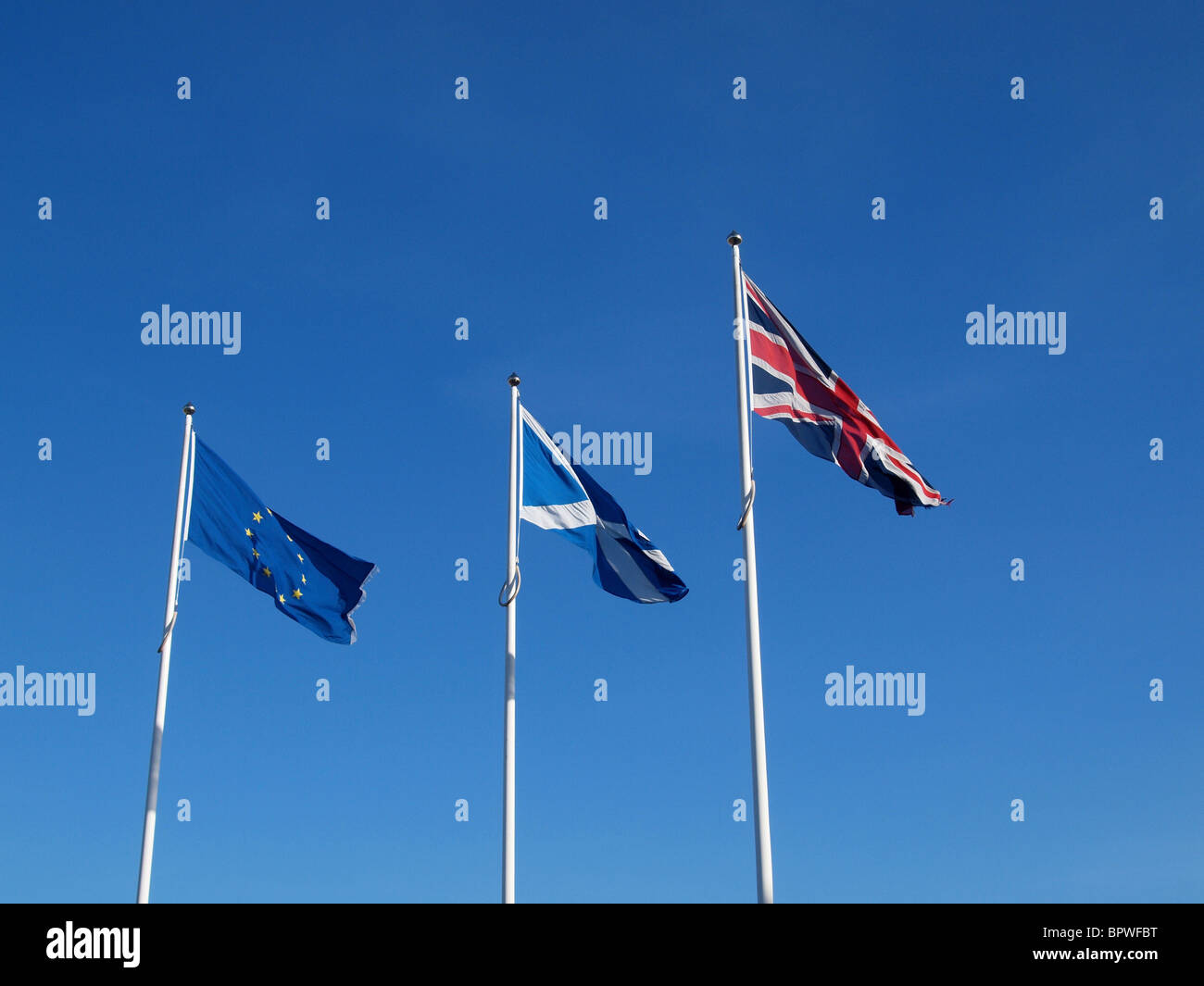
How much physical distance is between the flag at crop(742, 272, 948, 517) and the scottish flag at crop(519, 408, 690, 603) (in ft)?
13.7

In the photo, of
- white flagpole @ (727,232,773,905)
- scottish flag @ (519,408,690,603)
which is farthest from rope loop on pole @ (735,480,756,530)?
scottish flag @ (519,408,690,603)

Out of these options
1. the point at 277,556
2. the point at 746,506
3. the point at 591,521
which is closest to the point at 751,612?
the point at 746,506

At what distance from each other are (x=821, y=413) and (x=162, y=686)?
1412 centimetres

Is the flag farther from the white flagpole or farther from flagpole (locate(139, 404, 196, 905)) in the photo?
flagpole (locate(139, 404, 196, 905))

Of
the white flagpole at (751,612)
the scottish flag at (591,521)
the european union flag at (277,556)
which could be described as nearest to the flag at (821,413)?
the white flagpole at (751,612)

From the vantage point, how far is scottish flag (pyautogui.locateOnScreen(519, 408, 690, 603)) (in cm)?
2242

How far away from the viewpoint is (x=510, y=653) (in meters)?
22.4

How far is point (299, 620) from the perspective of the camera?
24359mm

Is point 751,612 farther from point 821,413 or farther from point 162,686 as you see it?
point 162,686
